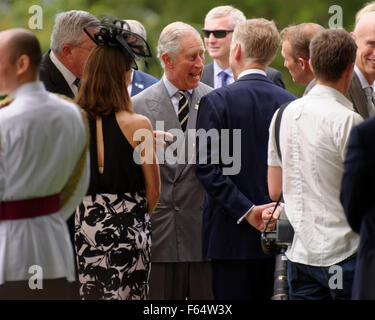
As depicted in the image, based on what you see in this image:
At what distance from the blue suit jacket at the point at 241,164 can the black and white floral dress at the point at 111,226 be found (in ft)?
1.95

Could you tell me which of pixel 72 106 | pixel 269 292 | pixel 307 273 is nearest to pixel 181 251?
pixel 269 292

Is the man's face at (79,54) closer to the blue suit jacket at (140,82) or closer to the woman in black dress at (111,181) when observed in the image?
the woman in black dress at (111,181)

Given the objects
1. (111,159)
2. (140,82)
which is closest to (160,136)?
(111,159)

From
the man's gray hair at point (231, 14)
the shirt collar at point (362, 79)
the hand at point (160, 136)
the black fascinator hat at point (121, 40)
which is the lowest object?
the hand at point (160, 136)

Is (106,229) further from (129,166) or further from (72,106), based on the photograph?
(72,106)

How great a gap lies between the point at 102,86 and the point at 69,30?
0.91 m

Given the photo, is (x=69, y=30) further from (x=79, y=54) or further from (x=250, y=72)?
(x=250, y=72)

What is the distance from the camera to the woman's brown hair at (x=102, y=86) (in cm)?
482

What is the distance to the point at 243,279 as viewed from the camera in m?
5.38

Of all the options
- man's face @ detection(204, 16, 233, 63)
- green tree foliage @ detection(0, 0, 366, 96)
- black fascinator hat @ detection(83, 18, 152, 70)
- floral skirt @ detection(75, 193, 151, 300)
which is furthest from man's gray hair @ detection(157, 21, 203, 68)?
green tree foliage @ detection(0, 0, 366, 96)

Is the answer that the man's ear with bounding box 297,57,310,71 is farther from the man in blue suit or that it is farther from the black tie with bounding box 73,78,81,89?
the black tie with bounding box 73,78,81,89

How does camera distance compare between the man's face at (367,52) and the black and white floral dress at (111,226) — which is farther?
the man's face at (367,52)

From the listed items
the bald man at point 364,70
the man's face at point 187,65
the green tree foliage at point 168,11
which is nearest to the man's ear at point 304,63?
the bald man at point 364,70
